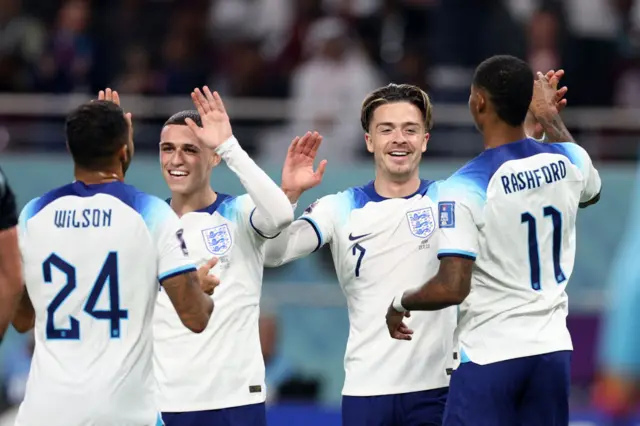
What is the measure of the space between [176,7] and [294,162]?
8.05 m

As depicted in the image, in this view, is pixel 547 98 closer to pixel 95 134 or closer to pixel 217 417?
pixel 217 417

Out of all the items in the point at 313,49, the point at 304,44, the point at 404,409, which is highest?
the point at 304,44

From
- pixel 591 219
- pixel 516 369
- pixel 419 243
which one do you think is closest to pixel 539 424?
pixel 516 369

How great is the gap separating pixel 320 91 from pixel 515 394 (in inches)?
303

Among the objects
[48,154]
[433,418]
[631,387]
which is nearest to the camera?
[631,387]

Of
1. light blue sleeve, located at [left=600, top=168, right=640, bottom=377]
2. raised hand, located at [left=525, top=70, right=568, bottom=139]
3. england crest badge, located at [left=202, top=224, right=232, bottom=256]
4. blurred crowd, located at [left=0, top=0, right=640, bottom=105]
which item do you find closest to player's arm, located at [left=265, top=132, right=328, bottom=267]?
england crest badge, located at [left=202, top=224, right=232, bottom=256]

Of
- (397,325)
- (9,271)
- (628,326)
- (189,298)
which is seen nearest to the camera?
(628,326)

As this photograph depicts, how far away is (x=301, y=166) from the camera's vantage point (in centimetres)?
775

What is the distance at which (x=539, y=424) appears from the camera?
6.87 metres

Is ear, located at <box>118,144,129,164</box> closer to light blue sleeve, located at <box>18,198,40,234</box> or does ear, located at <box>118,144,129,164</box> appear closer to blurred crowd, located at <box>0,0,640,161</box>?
light blue sleeve, located at <box>18,198,40,234</box>

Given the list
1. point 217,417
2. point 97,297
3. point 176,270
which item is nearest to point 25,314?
point 97,297

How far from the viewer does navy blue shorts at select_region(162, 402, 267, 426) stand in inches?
294

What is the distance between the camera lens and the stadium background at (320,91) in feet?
46.0

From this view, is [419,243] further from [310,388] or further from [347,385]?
[310,388]
